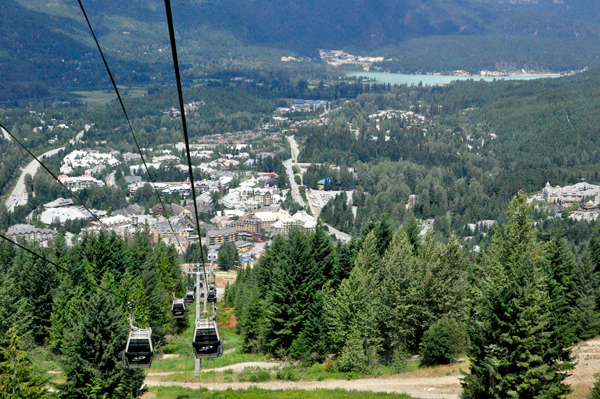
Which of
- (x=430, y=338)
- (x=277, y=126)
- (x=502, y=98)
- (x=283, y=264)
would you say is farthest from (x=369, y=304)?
(x=502, y=98)

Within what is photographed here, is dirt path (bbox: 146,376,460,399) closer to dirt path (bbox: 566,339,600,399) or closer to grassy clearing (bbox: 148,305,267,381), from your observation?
grassy clearing (bbox: 148,305,267,381)

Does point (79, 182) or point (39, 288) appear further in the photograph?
point (79, 182)

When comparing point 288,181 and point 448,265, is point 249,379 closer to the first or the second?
point 448,265

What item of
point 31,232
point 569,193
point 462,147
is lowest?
point 31,232

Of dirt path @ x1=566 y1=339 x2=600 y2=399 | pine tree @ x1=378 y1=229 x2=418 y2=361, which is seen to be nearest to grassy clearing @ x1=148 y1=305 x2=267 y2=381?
pine tree @ x1=378 y1=229 x2=418 y2=361

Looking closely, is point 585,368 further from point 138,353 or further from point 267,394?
point 138,353

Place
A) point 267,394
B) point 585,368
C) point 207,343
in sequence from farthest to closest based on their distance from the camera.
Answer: point 585,368, point 267,394, point 207,343

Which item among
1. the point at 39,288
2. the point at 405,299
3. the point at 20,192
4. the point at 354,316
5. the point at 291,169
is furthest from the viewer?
the point at 291,169

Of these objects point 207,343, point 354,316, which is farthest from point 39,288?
point 207,343
